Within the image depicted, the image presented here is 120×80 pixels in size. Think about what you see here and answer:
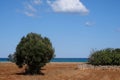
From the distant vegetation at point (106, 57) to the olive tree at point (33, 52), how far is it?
19.9 metres

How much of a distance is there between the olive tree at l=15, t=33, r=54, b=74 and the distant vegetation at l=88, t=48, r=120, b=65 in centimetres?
1992

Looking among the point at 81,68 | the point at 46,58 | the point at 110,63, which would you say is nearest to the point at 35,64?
the point at 46,58

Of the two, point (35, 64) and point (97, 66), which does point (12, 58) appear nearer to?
point (35, 64)

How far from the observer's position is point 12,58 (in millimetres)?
61906

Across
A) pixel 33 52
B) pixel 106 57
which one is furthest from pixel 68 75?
pixel 106 57

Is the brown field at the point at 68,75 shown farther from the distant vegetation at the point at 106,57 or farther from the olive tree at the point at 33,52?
the distant vegetation at the point at 106,57

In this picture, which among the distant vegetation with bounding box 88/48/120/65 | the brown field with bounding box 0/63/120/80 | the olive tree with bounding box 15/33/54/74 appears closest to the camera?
the brown field with bounding box 0/63/120/80

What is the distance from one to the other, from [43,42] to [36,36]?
5.05ft

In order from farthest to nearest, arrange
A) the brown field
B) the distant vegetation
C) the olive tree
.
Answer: the distant vegetation, the olive tree, the brown field

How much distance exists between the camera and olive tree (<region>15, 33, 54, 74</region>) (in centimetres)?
5819

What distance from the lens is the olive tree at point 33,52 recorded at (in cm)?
5819

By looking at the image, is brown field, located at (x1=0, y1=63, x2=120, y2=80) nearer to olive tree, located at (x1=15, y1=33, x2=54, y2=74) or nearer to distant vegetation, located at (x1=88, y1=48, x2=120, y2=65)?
olive tree, located at (x1=15, y1=33, x2=54, y2=74)

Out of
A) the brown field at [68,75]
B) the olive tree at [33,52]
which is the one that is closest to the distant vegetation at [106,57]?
the brown field at [68,75]

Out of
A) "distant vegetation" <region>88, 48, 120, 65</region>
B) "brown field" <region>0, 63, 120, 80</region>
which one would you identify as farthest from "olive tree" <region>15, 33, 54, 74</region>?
"distant vegetation" <region>88, 48, 120, 65</region>
